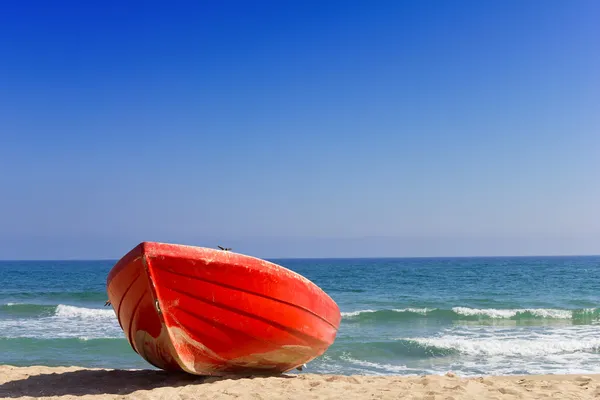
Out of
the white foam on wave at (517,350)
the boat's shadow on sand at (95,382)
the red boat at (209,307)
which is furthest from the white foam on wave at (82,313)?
the red boat at (209,307)

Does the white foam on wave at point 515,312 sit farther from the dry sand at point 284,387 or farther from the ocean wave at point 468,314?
the dry sand at point 284,387

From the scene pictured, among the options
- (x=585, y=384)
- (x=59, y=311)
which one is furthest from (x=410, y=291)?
(x=585, y=384)

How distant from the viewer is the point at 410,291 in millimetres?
31031

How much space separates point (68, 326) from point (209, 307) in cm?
1224

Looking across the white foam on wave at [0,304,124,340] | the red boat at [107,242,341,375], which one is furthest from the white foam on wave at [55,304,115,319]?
the red boat at [107,242,341,375]

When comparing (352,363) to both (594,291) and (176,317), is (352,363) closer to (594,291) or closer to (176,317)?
(176,317)

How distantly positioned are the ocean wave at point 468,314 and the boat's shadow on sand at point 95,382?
34.9 feet

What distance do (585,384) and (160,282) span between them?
18.4 feet

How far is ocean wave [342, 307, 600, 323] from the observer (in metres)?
18.0

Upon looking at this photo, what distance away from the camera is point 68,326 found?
16.2 meters

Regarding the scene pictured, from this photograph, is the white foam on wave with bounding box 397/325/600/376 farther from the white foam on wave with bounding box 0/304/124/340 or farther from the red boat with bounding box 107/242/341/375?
the white foam on wave with bounding box 0/304/124/340

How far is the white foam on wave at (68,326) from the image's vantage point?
13.8m

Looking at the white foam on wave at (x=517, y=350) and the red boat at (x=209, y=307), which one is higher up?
the red boat at (x=209, y=307)

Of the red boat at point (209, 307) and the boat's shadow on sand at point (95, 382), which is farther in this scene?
the boat's shadow on sand at point (95, 382)
